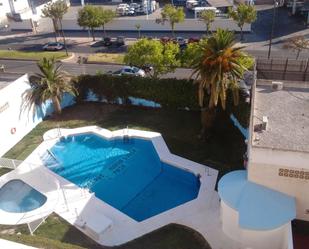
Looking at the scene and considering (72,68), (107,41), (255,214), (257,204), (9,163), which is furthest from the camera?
(107,41)

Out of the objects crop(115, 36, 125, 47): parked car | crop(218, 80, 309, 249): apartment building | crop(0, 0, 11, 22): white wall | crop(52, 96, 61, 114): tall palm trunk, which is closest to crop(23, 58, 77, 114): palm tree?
crop(52, 96, 61, 114): tall palm trunk

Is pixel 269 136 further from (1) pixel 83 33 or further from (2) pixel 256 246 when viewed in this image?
(1) pixel 83 33

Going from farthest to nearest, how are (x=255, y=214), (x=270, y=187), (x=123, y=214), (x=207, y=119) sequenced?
(x=207, y=119)
(x=123, y=214)
(x=270, y=187)
(x=255, y=214)

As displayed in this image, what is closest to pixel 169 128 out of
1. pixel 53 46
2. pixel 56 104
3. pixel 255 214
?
pixel 56 104

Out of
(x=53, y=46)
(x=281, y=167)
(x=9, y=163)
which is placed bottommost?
(x=9, y=163)

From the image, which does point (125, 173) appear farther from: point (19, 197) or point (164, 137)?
point (19, 197)

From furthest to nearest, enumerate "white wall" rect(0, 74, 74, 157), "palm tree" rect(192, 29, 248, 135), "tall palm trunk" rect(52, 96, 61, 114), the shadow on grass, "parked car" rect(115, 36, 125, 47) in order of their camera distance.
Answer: "parked car" rect(115, 36, 125, 47) → "tall palm trunk" rect(52, 96, 61, 114) → "white wall" rect(0, 74, 74, 157) → "palm tree" rect(192, 29, 248, 135) → the shadow on grass

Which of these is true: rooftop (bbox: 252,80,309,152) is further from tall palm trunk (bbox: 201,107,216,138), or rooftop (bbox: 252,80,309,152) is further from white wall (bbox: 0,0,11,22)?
white wall (bbox: 0,0,11,22)
